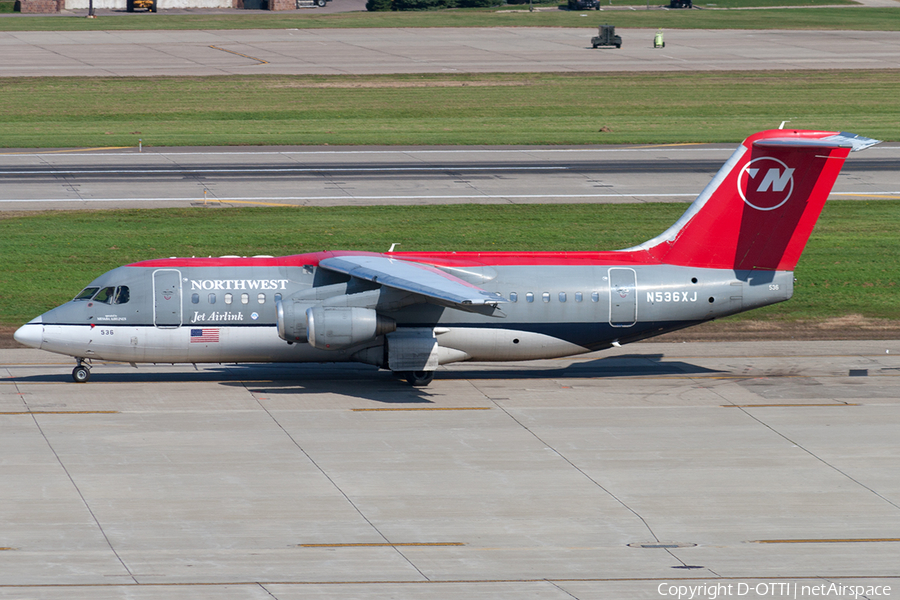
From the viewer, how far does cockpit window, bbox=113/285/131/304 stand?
29078 millimetres

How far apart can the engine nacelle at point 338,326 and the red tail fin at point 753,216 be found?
8.03 metres

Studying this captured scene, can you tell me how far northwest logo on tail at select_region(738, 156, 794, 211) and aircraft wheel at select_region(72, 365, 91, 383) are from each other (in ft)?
58.1

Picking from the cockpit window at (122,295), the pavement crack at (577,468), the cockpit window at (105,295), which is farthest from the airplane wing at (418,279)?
the cockpit window at (105,295)

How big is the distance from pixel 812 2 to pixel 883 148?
10037cm

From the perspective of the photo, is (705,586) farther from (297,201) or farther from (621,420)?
(297,201)

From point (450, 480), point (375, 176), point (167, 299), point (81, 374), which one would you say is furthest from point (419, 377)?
point (375, 176)

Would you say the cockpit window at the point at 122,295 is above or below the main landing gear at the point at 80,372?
above

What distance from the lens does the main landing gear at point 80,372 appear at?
29.5m

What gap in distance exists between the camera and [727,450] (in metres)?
24.7

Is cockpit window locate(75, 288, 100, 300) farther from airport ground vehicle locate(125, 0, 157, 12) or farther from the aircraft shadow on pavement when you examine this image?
airport ground vehicle locate(125, 0, 157, 12)

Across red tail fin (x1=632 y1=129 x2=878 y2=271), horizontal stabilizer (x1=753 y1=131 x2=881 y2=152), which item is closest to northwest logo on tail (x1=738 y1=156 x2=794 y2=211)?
red tail fin (x1=632 y1=129 x2=878 y2=271)

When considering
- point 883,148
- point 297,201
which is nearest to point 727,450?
point 297,201

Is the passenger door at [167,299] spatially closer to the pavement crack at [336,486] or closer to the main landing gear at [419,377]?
the pavement crack at [336,486]

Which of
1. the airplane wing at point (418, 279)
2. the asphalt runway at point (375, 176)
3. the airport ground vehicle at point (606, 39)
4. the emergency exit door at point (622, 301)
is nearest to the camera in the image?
the airplane wing at point (418, 279)
